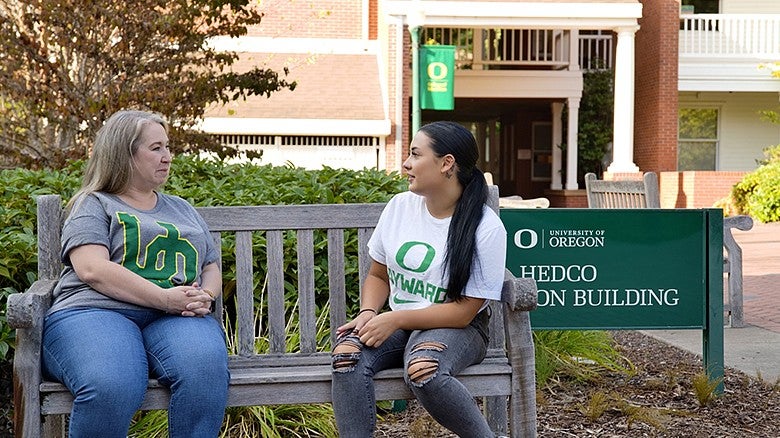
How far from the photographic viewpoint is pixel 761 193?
19.5 meters

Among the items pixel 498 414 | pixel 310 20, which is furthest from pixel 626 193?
pixel 310 20

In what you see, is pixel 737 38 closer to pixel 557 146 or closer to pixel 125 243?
pixel 557 146

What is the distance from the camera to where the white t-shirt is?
11.7ft

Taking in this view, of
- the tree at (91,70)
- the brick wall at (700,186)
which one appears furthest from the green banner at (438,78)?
the tree at (91,70)

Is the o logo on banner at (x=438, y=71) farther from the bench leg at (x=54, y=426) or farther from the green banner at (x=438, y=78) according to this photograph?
the bench leg at (x=54, y=426)

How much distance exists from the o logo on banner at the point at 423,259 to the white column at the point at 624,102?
681 inches

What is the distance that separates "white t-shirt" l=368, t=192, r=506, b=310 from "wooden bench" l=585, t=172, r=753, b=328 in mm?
3754

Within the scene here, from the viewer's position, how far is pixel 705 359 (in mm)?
5195

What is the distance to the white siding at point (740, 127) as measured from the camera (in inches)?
976

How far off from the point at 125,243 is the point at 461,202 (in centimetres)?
118

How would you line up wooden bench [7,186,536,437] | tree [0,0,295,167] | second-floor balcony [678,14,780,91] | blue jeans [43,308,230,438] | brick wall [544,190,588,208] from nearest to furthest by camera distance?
blue jeans [43,308,230,438], wooden bench [7,186,536,437], tree [0,0,295,167], brick wall [544,190,588,208], second-floor balcony [678,14,780,91]

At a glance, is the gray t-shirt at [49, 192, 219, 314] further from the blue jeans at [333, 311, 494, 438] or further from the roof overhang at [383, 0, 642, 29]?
the roof overhang at [383, 0, 642, 29]

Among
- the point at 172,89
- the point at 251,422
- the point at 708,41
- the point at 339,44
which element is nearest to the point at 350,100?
the point at 339,44

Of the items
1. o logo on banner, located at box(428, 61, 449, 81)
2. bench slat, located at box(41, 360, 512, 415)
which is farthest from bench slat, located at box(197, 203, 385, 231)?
o logo on banner, located at box(428, 61, 449, 81)
